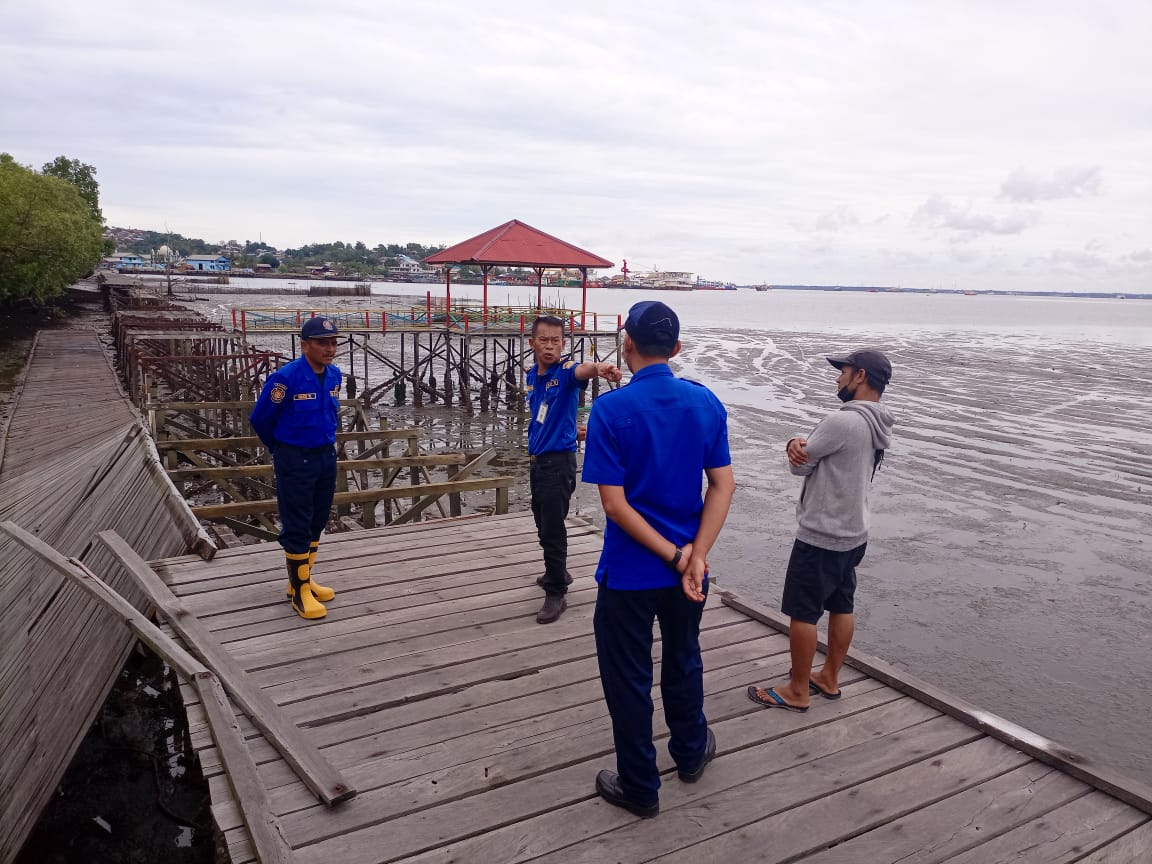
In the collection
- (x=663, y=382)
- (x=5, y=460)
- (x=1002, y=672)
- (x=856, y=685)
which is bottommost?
(x=1002, y=672)

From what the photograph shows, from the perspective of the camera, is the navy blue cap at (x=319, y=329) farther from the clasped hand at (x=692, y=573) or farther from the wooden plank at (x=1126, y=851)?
the wooden plank at (x=1126, y=851)

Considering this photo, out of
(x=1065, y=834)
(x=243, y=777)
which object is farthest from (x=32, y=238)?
(x=1065, y=834)

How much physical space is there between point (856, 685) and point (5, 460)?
1357 cm

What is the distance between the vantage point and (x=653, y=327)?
2.95 m

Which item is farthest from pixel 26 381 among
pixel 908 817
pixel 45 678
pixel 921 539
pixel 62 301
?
pixel 62 301

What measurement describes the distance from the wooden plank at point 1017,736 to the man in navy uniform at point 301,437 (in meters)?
3.18

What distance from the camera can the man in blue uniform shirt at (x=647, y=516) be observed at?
2898 millimetres

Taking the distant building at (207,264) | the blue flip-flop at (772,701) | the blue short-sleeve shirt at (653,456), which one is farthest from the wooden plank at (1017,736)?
the distant building at (207,264)

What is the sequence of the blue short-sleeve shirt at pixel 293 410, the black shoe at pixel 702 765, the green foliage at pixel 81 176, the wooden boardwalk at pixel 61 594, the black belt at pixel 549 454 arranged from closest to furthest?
the black shoe at pixel 702 765, the wooden boardwalk at pixel 61 594, the blue short-sleeve shirt at pixel 293 410, the black belt at pixel 549 454, the green foliage at pixel 81 176

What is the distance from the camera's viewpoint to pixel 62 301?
56.7m

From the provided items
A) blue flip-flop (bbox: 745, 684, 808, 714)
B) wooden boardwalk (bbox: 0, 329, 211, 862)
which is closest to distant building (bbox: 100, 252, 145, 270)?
wooden boardwalk (bbox: 0, 329, 211, 862)

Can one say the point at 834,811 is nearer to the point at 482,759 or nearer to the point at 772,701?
the point at 772,701

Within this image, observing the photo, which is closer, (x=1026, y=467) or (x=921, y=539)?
(x=921, y=539)

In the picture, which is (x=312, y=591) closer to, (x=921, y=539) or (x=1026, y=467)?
(x=921, y=539)
